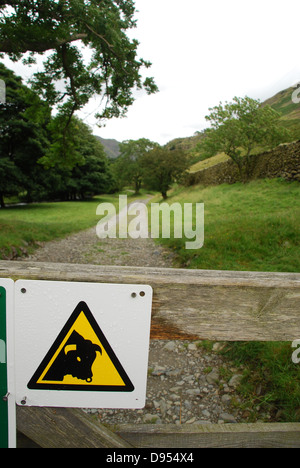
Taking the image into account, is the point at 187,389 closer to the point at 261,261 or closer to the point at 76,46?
the point at 261,261

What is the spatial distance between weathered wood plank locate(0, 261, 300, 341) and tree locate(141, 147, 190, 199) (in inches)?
1371

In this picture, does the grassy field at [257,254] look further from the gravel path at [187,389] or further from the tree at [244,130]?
the tree at [244,130]

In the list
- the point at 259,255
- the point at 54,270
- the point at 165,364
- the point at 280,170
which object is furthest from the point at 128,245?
the point at 280,170

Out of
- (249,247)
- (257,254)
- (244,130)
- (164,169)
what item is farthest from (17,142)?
(257,254)

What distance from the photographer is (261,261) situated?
625 centimetres

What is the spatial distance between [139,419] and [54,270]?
94.6 inches

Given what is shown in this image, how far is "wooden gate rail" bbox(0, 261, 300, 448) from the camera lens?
1.24 meters

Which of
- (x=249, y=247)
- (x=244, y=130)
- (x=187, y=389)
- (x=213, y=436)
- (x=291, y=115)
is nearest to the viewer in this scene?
(x=213, y=436)

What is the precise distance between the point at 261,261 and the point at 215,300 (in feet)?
18.0

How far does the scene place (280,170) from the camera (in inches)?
757

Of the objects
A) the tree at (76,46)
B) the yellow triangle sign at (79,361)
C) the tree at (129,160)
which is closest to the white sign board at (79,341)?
the yellow triangle sign at (79,361)

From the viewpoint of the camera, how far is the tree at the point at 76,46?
279 inches

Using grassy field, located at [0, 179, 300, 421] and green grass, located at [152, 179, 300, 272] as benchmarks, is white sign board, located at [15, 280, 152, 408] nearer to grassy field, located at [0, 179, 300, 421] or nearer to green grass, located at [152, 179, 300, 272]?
grassy field, located at [0, 179, 300, 421]
